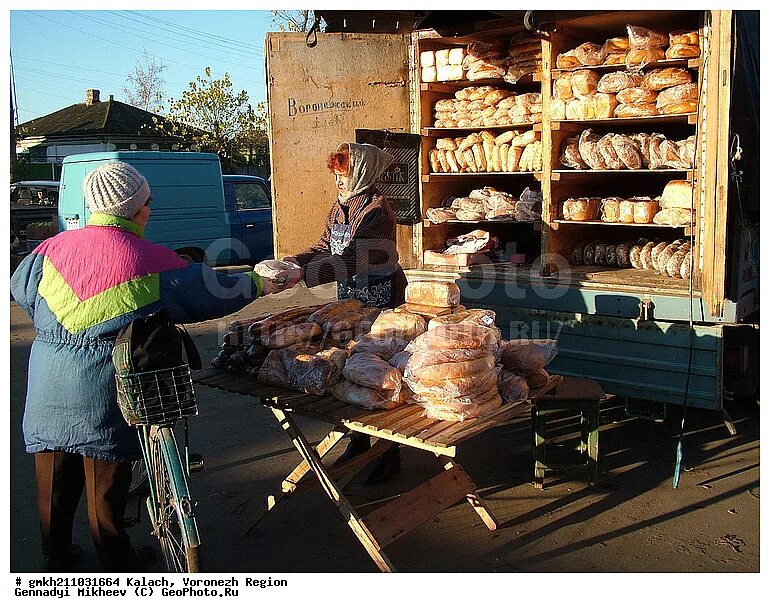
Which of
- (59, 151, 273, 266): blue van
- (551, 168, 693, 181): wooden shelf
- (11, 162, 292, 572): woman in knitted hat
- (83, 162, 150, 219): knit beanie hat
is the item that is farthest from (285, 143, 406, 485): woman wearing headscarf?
(59, 151, 273, 266): blue van

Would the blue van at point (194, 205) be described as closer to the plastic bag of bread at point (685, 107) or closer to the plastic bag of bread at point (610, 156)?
the plastic bag of bread at point (610, 156)

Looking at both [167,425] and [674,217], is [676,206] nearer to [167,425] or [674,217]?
[674,217]

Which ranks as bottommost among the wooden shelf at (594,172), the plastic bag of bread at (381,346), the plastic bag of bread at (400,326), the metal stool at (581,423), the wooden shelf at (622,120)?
the metal stool at (581,423)

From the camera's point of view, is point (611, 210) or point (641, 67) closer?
point (641, 67)

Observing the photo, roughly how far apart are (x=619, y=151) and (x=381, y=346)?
3.23 m

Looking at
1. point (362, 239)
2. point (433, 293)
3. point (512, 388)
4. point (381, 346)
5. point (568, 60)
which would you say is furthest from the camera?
point (568, 60)

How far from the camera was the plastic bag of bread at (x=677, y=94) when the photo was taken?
5289 millimetres

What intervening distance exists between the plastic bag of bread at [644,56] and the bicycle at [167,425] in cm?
419

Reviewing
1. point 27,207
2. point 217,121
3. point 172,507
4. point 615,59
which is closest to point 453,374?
point 172,507

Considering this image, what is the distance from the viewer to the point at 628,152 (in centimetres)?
571

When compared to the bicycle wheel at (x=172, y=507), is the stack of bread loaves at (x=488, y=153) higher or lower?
higher

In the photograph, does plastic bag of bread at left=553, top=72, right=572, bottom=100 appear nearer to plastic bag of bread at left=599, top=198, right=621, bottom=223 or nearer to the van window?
plastic bag of bread at left=599, top=198, right=621, bottom=223

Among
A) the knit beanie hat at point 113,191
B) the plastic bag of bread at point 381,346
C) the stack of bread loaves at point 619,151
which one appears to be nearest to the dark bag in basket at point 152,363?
the knit beanie hat at point 113,191

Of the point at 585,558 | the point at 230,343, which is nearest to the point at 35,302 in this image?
the point at 230,343
